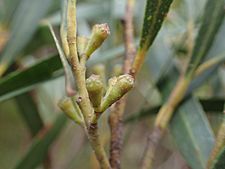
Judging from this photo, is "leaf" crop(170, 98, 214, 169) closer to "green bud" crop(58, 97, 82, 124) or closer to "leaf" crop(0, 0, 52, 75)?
"green bud" crop(58, 97, 82, 124)

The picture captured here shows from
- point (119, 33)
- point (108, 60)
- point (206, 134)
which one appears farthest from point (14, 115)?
point (206, 134)

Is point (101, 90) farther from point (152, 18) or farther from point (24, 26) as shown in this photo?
point (24, 26)

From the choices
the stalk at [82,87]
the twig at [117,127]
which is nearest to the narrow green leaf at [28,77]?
the twig at [117,127]

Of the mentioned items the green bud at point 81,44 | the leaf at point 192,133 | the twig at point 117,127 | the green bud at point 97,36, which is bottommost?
the leaf at point 192,133

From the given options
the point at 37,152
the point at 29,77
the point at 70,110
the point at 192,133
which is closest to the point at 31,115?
the point at 37,152

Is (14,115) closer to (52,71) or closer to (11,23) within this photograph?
(11,23)

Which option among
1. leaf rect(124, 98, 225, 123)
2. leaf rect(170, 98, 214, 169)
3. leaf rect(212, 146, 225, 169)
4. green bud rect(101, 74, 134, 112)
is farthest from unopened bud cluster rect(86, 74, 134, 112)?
leaf rect(124, 98, 225, 123)

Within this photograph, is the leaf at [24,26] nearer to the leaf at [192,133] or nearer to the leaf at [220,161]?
the leaf at [192,133]
